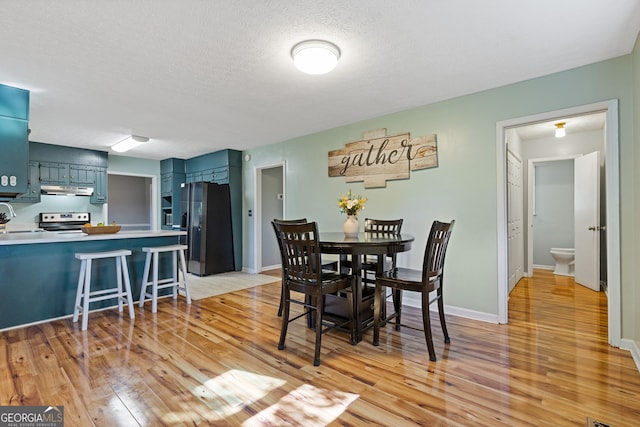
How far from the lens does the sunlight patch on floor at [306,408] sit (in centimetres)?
157

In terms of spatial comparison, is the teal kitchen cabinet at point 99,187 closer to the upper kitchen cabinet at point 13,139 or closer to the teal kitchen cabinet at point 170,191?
the teal kitchen cabinet at point 170,191

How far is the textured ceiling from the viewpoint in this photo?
71.4 inches

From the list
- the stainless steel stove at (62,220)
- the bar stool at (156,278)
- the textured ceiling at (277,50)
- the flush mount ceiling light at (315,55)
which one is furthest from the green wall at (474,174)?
the stainless steel stove at (62,220)

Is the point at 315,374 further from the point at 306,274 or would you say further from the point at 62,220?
the point at 62,220

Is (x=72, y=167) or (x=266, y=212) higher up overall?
(x=72, y=167)

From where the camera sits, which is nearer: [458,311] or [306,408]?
[306,408]

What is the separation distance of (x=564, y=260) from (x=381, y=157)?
3848 millimetres

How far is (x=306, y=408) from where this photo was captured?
5.50 ft

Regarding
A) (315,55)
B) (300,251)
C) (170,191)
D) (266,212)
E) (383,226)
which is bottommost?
(300,251)

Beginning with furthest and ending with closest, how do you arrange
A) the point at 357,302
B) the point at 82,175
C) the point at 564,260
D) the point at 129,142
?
the point at 82,175 → the point at 564,260 → the point at 129,142 → the point at 357,302

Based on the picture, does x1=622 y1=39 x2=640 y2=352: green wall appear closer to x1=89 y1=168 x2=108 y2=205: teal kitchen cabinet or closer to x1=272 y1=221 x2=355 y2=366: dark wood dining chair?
x1=272 y1=221 x2=355 y2=366: dark wood dining chair

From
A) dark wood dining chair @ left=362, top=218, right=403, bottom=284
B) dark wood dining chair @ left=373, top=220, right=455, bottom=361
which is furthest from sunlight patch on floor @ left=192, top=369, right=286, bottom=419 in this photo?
dark wood dining chair @ left=362, top=218, right=403, bottom=284

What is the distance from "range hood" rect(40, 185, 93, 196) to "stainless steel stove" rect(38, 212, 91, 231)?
14.8 inches

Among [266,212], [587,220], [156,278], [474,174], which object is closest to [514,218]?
[587,220]
